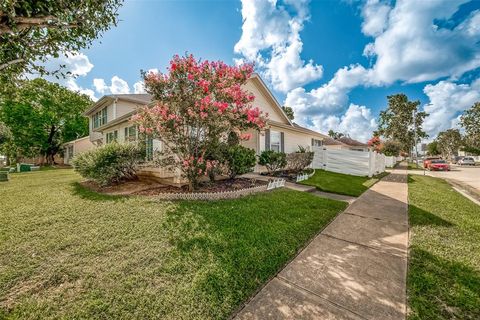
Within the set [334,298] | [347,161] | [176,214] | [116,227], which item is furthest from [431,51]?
[116,227]

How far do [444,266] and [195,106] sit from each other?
6.27 meters

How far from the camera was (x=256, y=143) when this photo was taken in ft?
38.5

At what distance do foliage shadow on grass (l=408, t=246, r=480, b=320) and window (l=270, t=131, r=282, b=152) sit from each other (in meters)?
9.71

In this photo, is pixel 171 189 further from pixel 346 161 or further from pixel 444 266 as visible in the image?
pixel 346 161

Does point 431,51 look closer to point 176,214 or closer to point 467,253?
point 467,253

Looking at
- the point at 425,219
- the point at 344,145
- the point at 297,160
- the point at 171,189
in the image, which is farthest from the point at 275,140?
the point at 344,145

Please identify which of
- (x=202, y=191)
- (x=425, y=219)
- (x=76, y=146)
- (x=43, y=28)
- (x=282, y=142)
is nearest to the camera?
(x=425, y=219)

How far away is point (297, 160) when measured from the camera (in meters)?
12.1

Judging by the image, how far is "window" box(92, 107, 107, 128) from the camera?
1827cm

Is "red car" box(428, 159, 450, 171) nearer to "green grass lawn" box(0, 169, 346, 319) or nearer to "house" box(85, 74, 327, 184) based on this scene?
"house" box(85, 74, 327, 184)

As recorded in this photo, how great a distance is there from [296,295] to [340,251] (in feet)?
5.24

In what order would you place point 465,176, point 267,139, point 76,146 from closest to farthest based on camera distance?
point 267,139, point 465,176, point 76,146

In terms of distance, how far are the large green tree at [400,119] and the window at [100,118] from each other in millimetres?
50037

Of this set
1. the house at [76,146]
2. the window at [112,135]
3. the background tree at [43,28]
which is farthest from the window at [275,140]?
the house at [76,146]
